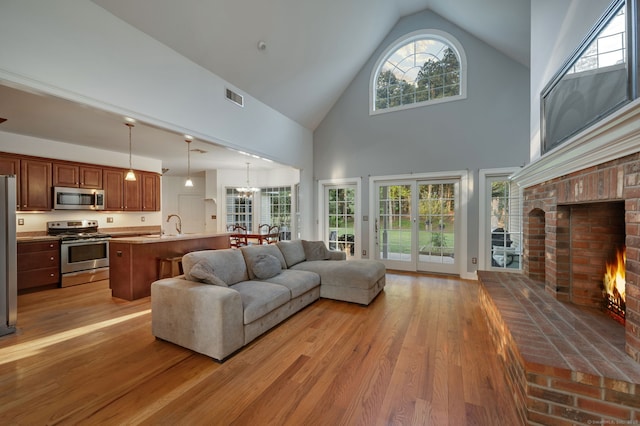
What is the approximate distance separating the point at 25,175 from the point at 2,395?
163 inches

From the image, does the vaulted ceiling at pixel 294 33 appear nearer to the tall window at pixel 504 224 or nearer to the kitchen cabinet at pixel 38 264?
the tall window at pixel 504 224

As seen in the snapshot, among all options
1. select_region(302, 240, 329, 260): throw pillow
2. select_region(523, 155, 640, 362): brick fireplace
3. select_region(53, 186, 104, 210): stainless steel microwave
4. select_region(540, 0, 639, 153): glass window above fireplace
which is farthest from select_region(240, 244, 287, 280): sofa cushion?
select_region(53, 186, 104, 210): stainless steel microwave

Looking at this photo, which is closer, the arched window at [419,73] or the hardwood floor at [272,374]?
the hardwood floor at [272,374]

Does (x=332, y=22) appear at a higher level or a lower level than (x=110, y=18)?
higher

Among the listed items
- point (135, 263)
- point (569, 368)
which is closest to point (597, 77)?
point (569, 368)

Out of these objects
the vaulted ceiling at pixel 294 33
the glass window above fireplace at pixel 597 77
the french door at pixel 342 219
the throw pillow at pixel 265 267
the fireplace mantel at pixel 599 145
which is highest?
the vaulted ceiling at pixel 294 33

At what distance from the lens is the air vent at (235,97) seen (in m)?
3.97

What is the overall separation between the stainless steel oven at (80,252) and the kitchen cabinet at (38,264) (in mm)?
89

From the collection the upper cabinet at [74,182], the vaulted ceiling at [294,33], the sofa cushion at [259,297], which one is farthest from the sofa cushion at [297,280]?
the upper cabinet at [74,182]

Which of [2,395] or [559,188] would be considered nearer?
[2,395]

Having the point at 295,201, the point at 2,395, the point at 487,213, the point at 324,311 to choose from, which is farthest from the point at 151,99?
the point at 487,213

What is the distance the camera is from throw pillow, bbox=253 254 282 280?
3246mm

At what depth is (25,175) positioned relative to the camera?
427cm

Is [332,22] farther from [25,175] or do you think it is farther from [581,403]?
[25,175]
